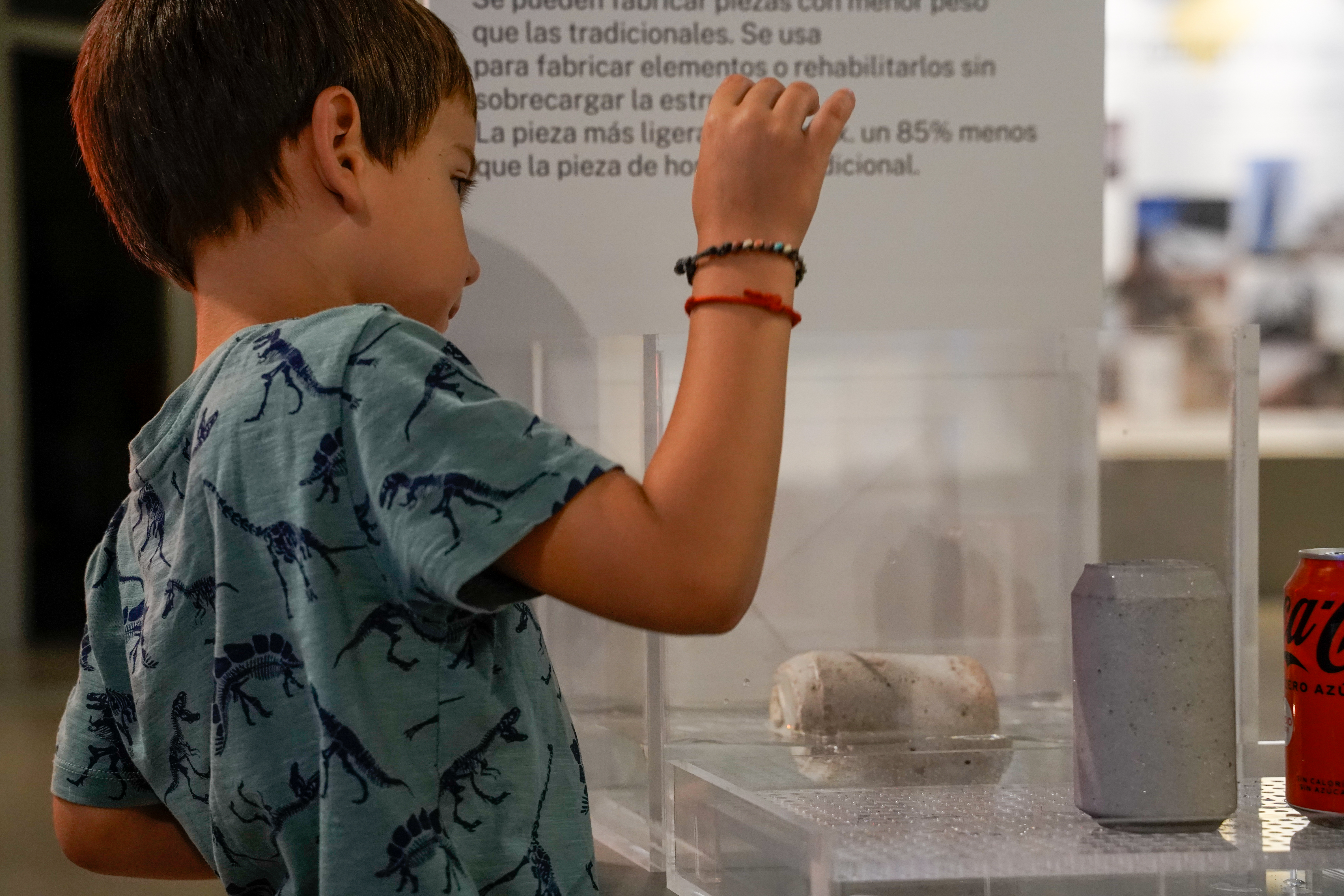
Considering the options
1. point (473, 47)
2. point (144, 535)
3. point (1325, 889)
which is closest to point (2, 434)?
point (473, 47)

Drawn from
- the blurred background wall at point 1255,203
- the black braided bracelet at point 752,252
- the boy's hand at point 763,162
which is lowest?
the black braided bracelet at point 752,252

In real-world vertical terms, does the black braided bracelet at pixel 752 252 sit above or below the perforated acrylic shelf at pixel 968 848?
above

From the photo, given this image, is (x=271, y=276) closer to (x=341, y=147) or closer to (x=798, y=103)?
(x=341, y=147)

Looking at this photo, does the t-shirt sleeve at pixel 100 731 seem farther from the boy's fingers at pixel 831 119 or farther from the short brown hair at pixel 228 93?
the boy's fingers at pixel 831 119

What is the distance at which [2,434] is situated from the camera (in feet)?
14.4

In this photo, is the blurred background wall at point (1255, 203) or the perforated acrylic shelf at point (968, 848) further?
the blurred background wall at point (1255, 203)

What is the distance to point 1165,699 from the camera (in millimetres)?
714

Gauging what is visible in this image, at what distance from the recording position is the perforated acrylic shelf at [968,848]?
68 centimetres

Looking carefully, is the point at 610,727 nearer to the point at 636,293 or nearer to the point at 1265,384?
the point at 636,293

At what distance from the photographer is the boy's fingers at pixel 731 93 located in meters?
0.66

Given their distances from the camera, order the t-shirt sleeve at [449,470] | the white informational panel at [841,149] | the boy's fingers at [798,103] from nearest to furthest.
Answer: the t-shirt sleeve at [449,470]
the boy's fingers at [798,103]
the white informational panel at [841,149]

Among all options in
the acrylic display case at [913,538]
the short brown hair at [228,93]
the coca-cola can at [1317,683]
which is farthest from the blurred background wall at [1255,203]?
the short brown hair at [228,93]

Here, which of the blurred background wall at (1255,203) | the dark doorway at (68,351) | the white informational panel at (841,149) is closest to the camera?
the white informational panel at (841,149)

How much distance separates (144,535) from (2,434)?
13.9 ft
